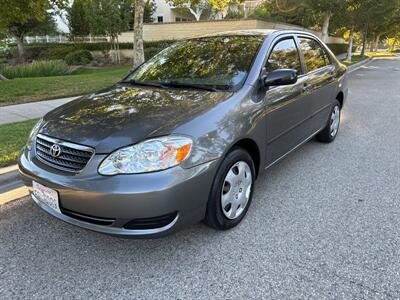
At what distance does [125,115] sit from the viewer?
2.78m

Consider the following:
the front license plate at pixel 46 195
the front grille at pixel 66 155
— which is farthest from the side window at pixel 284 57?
the front license plate at pixel 46 195

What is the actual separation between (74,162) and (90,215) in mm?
388

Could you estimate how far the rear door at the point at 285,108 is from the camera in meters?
3.45

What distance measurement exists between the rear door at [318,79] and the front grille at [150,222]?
7.99 ft

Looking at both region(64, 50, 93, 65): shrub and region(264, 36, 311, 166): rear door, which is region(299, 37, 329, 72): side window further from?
region(64, 50, 93, 65): shrub

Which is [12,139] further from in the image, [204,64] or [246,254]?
[246,254]

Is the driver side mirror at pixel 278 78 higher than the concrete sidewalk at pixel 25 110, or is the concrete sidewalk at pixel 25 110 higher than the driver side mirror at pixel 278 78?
the driver side mirror at pixel 278 78

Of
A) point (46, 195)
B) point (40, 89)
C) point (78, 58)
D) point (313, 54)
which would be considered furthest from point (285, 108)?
point (78, 58)

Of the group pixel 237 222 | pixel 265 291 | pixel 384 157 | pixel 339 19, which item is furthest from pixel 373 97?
pixel 339 19

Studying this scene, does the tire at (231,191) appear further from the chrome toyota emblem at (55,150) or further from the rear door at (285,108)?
the chrome toyota emblem at (55,150)

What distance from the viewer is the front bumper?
233 centimetres

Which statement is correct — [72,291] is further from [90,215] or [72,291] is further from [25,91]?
[25,91]

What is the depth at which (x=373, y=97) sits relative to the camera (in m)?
10.1

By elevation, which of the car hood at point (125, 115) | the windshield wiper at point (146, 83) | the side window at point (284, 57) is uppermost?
the side window at point (284, 57)
